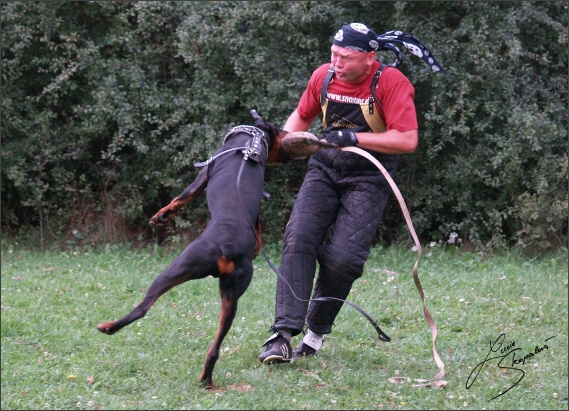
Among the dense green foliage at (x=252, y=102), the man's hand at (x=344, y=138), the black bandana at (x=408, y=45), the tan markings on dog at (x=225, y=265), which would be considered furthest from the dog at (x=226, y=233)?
the dense green foliage at (x=252, y=102)

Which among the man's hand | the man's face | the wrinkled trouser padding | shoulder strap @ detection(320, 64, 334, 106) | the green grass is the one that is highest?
the man's face

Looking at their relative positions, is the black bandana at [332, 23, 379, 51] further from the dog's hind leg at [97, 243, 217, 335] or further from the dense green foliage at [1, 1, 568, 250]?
the dense green foliage at [1, 1, 568, 250]

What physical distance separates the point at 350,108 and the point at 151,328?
2.21 meters

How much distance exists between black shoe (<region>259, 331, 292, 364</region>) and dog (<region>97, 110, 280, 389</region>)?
21.3 inches

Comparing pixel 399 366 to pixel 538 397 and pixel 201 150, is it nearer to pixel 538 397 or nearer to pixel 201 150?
pixel 538 397

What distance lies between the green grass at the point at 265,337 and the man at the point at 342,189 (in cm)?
35

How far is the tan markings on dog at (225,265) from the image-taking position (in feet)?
12.8

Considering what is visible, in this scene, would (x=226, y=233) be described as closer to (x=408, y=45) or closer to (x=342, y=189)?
(x=342, y=189)

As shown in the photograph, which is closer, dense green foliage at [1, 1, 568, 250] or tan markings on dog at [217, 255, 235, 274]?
tan markings on dog at [217, 255, 235, 274]

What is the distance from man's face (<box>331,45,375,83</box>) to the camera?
4793 mm

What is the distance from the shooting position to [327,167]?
5090mm

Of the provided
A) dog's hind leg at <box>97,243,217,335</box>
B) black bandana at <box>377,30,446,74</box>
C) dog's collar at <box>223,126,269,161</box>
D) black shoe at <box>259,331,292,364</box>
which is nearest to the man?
black shoe at <box>259,331,292,364</box>

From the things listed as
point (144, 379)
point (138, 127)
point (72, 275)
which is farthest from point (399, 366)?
point (138, 127)

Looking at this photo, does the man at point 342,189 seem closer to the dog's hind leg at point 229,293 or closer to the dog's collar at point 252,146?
the dog's collar at point 252,146
